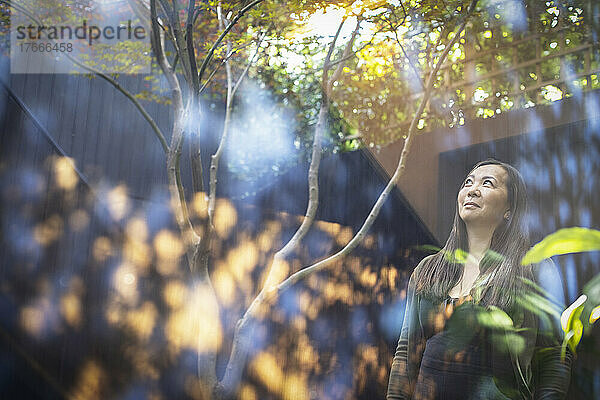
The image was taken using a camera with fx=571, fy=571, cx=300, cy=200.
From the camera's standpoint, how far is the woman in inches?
66.8

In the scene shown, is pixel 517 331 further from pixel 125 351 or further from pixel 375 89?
pixel 125 351

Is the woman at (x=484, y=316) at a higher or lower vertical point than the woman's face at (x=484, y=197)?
lower

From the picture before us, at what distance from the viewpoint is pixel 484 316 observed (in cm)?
181

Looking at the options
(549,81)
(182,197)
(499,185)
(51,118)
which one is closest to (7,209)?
(51,118)

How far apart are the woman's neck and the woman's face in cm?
2

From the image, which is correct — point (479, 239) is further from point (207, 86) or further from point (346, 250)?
Answer: point (207, 86)

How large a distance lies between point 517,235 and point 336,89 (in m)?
0.99

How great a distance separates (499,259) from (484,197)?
8.9 inches

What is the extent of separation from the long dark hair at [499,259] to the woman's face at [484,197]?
18mm

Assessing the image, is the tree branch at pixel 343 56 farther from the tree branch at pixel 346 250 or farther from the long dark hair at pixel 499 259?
the long dark hair at pixel 499 259

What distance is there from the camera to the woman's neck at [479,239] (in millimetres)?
1864

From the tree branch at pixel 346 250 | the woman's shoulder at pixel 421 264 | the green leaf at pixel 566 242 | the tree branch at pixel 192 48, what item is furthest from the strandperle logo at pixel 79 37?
the green leaf at pixel 566 242

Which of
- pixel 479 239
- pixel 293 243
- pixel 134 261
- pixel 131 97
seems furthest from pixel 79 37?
pixel 479 239

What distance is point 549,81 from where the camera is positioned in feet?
6.26
